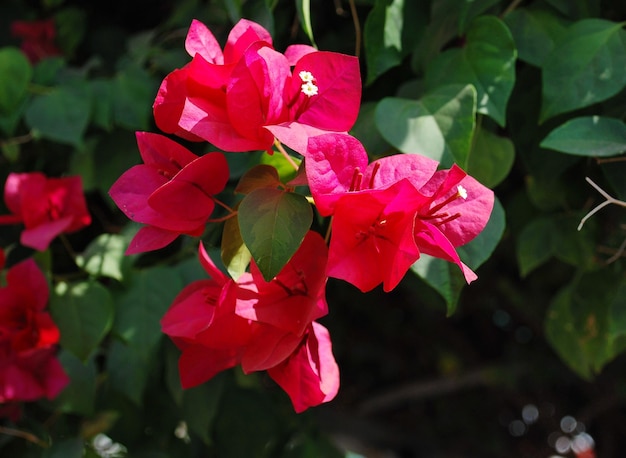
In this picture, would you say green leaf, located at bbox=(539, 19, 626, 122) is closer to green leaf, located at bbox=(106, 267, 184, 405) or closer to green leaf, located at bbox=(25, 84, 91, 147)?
green leaf, located at bbox=(106, 267, 184, 405)

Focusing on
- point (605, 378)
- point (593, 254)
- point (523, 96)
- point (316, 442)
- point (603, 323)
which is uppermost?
point (523, 96)

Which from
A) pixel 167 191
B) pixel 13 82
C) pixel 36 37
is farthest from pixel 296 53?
pixel 36 37

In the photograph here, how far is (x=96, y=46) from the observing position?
118cm

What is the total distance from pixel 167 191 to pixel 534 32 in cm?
41

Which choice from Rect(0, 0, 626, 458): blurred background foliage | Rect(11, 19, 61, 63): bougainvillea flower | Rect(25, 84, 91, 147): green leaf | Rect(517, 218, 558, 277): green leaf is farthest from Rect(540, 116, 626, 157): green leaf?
Rect(11, 19, 61, 63): bougainvillea flower

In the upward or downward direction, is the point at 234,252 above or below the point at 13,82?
above

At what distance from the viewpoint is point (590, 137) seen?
59 cm

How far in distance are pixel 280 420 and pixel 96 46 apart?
2.11ft

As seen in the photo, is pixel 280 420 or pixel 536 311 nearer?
pixel 280 420

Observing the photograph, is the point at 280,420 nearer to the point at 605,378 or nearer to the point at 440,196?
the point at 440,196

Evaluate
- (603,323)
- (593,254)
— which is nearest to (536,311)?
(603,323)

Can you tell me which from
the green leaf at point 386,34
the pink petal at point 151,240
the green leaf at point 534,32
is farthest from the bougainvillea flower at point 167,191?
the green leaf at point 534,32

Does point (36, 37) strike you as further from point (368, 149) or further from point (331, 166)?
point (331, 166)

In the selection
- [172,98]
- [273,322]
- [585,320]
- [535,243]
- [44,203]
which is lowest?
[585,320]
